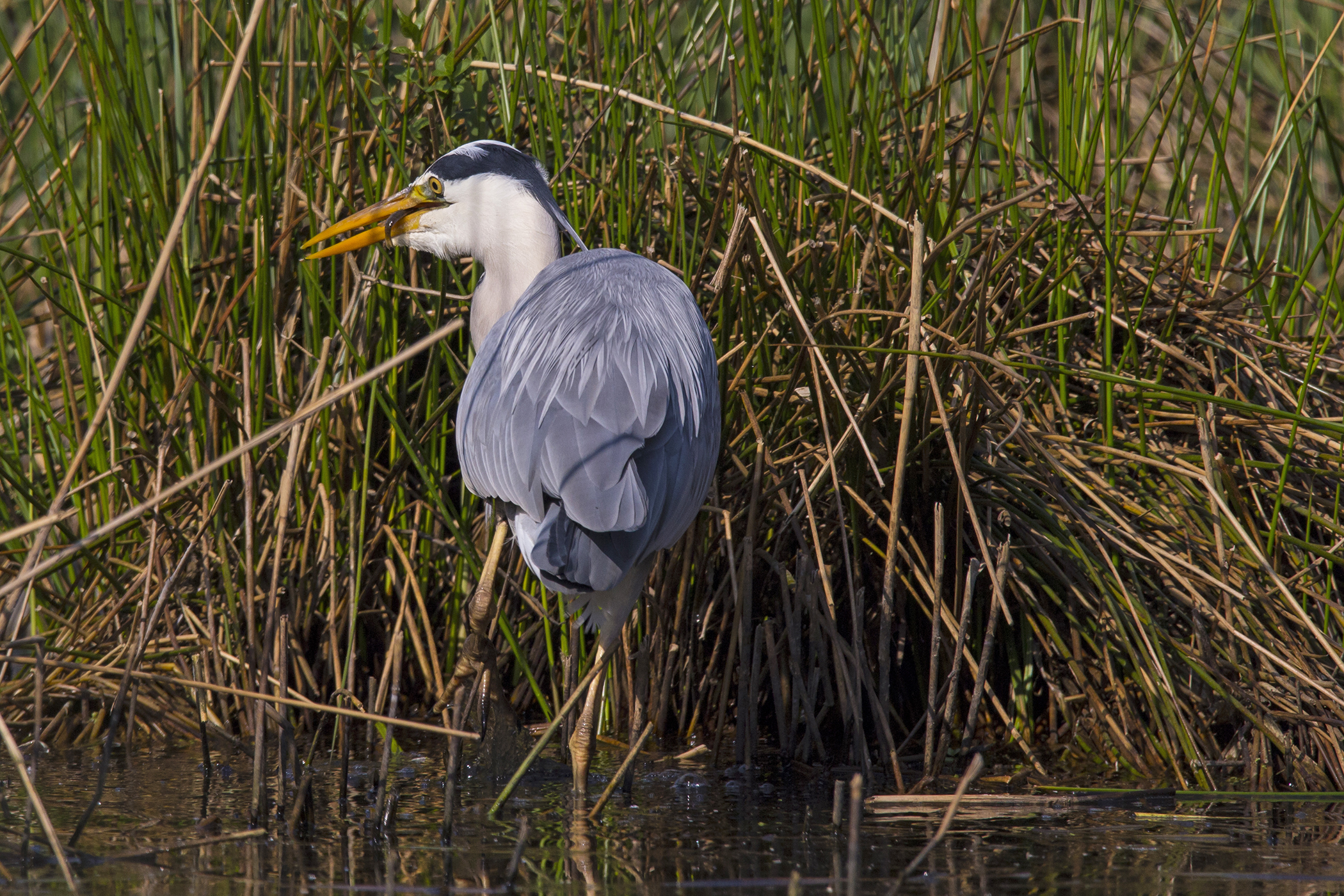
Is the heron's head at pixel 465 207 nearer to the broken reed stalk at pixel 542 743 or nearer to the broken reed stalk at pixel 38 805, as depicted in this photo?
the broken reed stalk at pixel 542 743

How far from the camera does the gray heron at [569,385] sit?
8.52 ft

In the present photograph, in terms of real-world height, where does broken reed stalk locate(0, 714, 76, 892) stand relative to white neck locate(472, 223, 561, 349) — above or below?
below

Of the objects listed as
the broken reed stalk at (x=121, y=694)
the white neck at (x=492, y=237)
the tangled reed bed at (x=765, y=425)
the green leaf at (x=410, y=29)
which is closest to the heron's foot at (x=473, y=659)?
the tangled reed bed at (x=765, y=425)

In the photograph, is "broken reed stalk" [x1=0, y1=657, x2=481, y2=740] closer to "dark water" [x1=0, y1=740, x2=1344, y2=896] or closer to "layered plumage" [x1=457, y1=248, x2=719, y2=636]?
"dark water" [x1=0, y1=740, x2=1344, y2=896]

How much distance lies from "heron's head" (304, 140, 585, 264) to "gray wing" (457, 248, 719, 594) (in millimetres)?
235

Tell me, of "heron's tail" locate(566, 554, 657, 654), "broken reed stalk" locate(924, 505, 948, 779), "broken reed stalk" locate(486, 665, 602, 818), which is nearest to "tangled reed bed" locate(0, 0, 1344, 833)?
"broken reed stalk" locate(924, 505, 948, 779)

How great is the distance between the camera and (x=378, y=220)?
3238 mm

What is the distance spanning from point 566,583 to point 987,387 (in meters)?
1.09

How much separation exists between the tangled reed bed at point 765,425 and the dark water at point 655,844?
249mm

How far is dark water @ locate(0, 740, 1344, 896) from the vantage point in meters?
2.14

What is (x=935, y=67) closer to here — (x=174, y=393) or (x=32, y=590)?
(x=174, y=393)

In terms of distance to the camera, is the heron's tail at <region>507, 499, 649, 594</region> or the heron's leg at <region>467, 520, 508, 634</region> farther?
the heron's leg at <region>467, 520, 508, 634</region>

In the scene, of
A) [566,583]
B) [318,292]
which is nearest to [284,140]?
[318,292]

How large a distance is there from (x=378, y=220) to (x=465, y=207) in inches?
8.9
